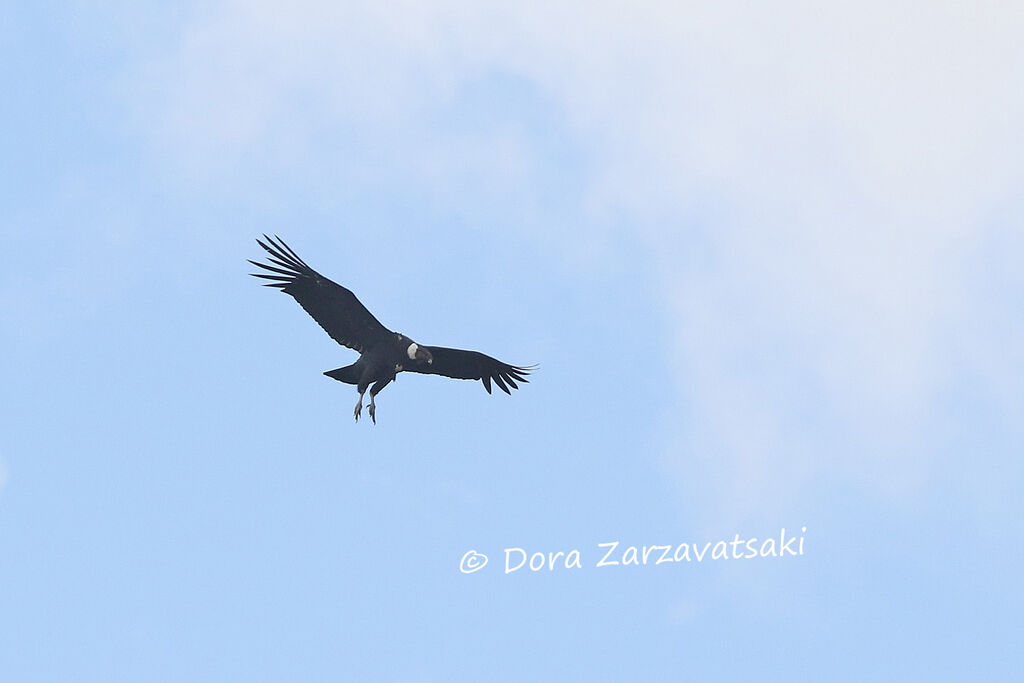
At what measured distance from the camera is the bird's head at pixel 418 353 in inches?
1624

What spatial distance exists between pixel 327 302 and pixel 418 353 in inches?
69.9

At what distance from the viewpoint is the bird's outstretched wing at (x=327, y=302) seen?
133 feet

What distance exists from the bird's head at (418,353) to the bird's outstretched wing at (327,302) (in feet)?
1.61

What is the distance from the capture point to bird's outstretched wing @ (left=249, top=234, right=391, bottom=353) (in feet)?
133

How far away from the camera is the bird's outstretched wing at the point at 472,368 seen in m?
42.2

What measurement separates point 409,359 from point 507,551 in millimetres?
4197

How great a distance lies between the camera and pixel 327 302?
134ft

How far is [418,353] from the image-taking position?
41.3 meters

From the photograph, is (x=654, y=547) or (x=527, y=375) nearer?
(x=654, y=547)

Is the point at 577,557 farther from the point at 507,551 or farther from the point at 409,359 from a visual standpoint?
the point at 409,359

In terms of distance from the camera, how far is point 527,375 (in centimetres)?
4312

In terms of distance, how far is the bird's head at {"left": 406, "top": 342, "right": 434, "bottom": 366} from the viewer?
135 feet

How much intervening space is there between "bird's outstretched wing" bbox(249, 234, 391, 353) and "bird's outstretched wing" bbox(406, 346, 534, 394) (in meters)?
1.26

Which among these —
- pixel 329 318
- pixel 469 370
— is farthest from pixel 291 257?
pixel 469 370
